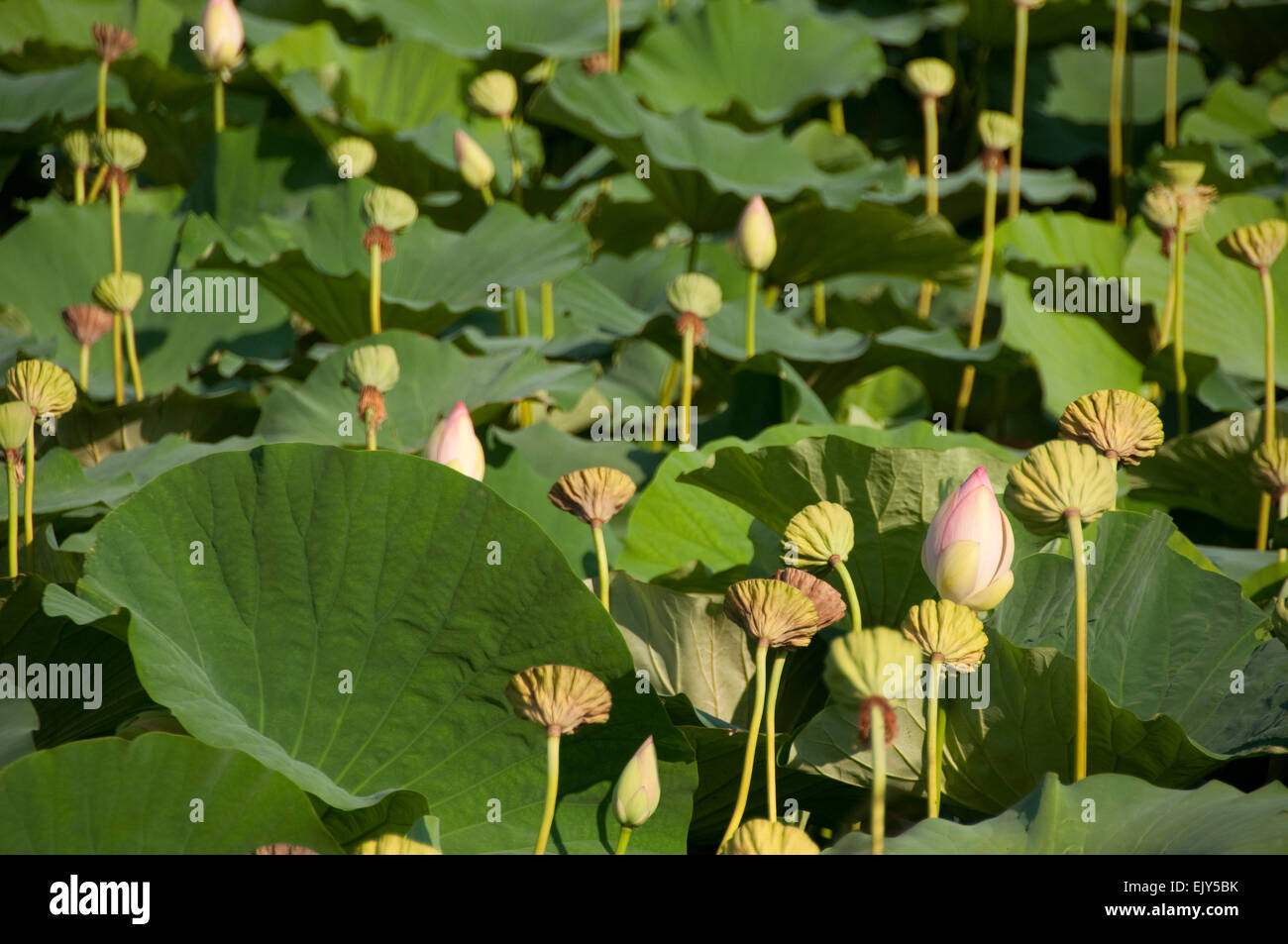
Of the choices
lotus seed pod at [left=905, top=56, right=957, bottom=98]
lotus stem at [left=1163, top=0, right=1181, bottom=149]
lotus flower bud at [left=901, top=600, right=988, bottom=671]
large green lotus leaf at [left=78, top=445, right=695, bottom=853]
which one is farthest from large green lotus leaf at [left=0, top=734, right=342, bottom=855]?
lotus stem at [left=1163, top=0, right=1181, bottom=149]

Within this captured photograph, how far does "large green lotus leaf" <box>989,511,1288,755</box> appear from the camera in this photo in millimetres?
908

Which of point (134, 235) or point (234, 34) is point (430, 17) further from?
point (134, 235)

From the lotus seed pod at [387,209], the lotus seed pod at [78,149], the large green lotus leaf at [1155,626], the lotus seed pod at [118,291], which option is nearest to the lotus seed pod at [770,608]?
the large green lotus leaf at [1155,626]

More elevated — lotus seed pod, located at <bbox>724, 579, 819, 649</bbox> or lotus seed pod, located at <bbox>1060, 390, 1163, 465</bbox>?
lotus seed pod, located at <bbox>1060, 390, 1163, 465</bbox>

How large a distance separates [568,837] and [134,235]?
1.31m

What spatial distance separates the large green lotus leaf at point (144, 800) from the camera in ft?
2.30

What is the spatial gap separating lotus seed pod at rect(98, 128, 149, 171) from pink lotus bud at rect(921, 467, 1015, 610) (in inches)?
44.8

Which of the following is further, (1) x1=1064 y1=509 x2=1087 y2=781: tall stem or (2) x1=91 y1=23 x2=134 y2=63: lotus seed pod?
(2) x1=91 y1=23 x2=134 y2=63: lotus seed pod

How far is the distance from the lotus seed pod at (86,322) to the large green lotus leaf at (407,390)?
0.65 ft

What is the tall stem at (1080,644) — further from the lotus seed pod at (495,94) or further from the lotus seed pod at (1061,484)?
the lotus seed pod at (495,94)

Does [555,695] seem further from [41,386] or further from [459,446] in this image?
[41,386]

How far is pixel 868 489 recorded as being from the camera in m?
1.00

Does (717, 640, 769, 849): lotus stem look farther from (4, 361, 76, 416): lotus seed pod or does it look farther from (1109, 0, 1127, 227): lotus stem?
(1109, 0, 1127, 227): lotus stem
